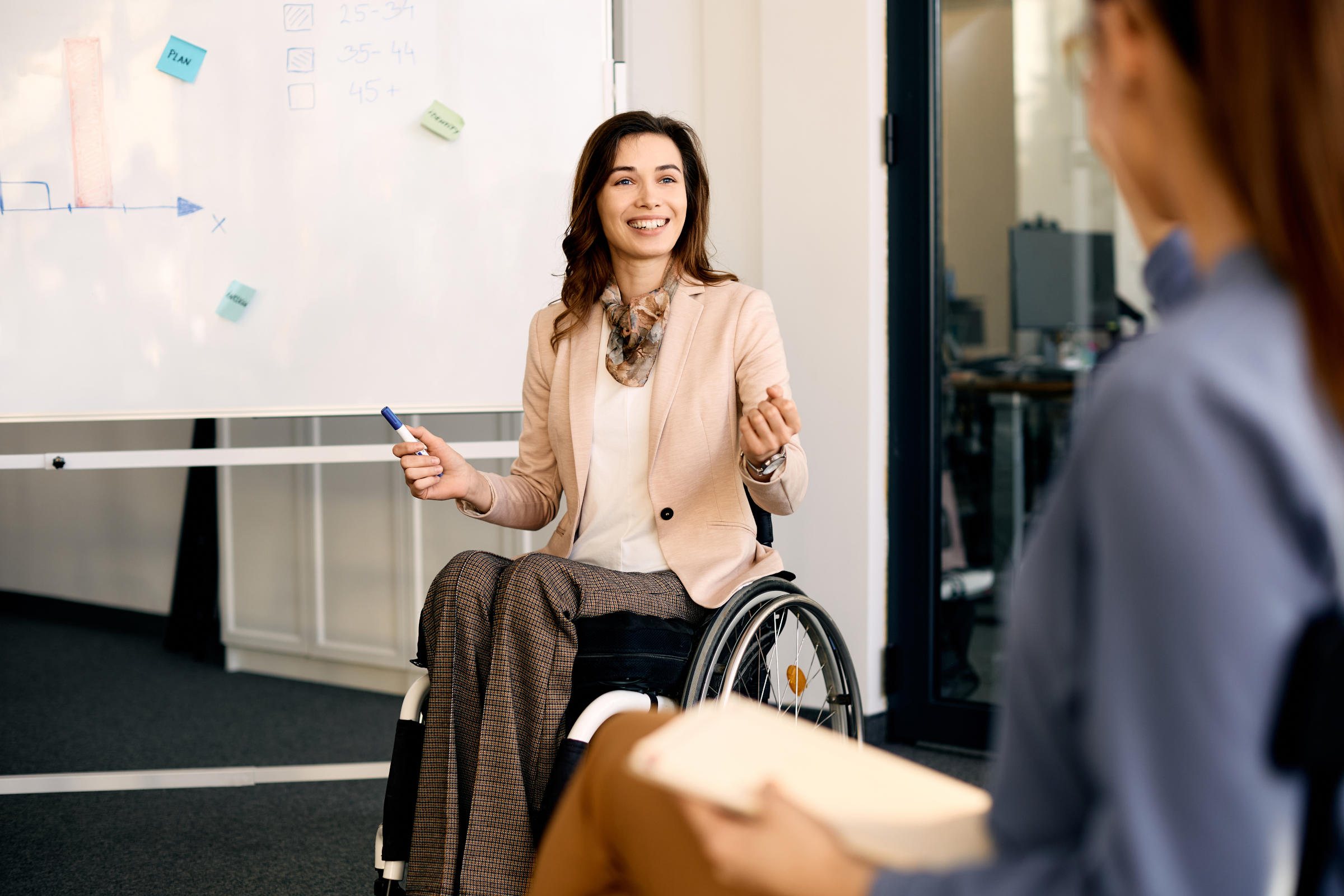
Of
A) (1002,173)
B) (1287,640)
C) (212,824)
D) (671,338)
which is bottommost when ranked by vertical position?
(212,824)

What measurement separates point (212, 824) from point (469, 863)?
1.19 m

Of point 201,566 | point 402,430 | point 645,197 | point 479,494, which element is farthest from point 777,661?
point 201,566

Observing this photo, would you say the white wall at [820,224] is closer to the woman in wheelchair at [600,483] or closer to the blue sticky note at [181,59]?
the woman in wheelchair at [600,483]

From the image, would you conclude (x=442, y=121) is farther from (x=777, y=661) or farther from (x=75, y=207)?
(x=777, y=661)

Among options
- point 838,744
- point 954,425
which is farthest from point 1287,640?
point 954,425

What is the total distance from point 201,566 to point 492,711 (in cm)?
250

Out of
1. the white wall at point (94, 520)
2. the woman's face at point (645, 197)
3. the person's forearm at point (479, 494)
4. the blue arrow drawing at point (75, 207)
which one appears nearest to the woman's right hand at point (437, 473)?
the person's forearm at point (479, 494)

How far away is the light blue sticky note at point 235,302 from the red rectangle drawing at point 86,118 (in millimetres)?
322

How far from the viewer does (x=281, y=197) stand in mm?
2135

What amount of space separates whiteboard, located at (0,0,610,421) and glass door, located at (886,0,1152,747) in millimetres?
790

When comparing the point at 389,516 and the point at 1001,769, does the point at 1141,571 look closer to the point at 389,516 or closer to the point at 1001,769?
the point at 1001,769

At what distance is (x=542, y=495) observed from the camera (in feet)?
6.07

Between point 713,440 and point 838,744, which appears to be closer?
point 838,744

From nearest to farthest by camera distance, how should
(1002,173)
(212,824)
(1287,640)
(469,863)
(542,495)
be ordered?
(1287,640), (469,863), (542,495), (212,824), (1002,173)
